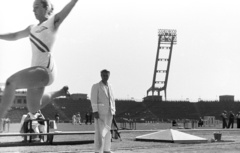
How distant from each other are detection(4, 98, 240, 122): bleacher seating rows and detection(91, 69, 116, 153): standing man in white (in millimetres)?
57395

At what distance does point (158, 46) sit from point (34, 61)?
288ft

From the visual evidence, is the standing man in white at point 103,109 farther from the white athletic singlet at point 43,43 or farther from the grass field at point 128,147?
the white athletic singlet at point 43,43

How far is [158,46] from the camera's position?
3590 inches

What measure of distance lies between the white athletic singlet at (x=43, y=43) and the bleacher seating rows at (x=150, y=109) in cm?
6104

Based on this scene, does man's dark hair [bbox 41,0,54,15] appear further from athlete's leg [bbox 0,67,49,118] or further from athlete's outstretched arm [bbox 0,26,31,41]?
athlete's leg [bbox 0,67,49,118]

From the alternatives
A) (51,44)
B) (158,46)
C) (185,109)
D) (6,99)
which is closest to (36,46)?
(51,44)

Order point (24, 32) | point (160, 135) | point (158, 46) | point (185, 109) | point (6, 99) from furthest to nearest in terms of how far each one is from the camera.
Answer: point (158, 46) < point (185, 109) < point (160, 135) < point (24, 32) < point (6, 99)

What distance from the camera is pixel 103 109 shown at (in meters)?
7.59

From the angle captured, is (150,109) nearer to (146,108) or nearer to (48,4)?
(146,108)

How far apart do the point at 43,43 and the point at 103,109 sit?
3.59 m

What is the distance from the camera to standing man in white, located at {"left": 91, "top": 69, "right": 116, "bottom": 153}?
7605 millimetres

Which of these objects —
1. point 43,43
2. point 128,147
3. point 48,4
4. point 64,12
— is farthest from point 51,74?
point 128,147

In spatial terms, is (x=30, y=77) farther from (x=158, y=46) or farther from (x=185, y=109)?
(x=158, y=46)

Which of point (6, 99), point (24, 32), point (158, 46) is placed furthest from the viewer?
point (158, 46)
